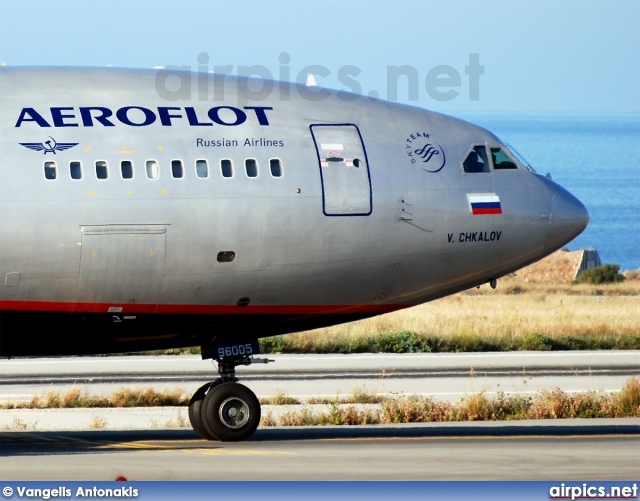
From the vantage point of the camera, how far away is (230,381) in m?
27.5

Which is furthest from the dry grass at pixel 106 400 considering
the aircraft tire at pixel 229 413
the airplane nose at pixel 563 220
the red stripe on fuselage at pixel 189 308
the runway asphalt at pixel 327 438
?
the airplane nose at pixel 563 220

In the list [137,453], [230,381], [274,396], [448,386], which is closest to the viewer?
[137,453]

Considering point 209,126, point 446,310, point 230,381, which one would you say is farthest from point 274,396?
point 446,310

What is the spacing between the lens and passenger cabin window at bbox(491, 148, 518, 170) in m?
28.5

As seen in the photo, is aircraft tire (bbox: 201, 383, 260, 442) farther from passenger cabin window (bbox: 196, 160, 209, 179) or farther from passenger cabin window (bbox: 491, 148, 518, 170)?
passenger cabin window (bbox: 491, 148, 518, 170)

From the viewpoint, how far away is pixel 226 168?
85.6ft

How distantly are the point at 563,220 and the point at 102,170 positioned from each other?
9.50 meters

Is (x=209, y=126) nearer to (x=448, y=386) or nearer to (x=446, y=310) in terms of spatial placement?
(x=448, y=386)

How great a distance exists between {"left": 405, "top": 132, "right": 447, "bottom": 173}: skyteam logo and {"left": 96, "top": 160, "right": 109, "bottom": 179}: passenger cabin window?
6126mm

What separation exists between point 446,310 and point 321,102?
44793 mm

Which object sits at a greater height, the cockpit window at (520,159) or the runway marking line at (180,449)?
the cockpit window at (520,159)

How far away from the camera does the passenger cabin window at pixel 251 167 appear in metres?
26.2

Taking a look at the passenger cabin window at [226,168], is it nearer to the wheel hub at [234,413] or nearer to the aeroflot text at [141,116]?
the aeroflot text at [141,116]

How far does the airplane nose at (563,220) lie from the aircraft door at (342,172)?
4072 mm
